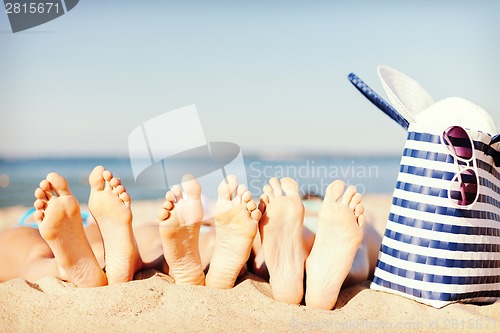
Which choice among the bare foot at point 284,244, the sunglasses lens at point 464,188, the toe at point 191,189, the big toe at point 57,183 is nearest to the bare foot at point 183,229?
the toe at point 191,189

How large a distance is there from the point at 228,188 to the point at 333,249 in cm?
37

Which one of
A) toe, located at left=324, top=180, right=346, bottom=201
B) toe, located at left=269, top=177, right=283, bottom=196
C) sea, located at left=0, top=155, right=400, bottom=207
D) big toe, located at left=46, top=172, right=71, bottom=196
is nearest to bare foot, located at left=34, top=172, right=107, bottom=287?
big toe, located at left=46, top=172, right=71, bottom=196

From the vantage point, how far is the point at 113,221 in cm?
159

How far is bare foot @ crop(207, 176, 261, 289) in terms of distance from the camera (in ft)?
5.06

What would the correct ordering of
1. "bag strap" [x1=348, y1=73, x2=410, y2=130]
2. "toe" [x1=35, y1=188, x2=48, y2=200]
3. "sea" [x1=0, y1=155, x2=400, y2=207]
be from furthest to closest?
1. "sea" [x1=0, y1=155, x2=400, y2=207]
2. "bag strap" [x1=348, y1=73, x2=410, y2=130]
3. "toe" [x1=35, y1=188, x2=48, y2=200]

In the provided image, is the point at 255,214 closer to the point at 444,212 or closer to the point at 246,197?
the point at 246,197

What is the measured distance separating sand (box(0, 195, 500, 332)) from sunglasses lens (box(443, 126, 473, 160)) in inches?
18.3

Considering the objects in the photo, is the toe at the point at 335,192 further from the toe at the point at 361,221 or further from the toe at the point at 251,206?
the toe at the point at 251,206

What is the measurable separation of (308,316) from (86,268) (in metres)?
0.70

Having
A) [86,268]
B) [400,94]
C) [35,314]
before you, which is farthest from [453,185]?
[35,314]

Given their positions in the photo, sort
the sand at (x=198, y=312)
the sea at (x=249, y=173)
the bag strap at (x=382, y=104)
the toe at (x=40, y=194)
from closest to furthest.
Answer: the sand at (x=198, y=312), the toe at (x=40, y=194), the bag strap at (x=382, y=104), the sea at (x=249, y=173)

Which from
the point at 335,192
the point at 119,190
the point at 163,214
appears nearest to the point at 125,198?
the point at 119,190

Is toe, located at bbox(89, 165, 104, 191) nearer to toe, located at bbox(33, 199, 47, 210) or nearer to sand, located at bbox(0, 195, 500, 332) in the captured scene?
toe, located at bbox(33, 199, 47, 210)

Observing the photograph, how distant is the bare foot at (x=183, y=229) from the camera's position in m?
1.52
